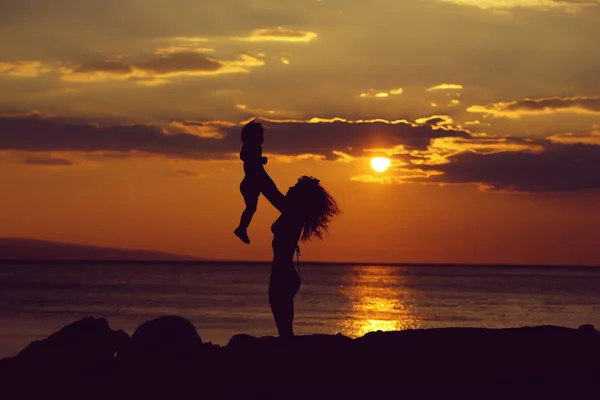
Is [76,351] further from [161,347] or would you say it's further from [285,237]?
[285,237]

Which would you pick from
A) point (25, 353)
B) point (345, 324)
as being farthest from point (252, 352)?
point (345, 324)

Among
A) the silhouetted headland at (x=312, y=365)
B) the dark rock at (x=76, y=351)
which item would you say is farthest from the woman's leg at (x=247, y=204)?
the dark rock at (x=76, y=351)

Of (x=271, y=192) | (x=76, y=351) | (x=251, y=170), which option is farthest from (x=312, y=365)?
(x=76, y=351)

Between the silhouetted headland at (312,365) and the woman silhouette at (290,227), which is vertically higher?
the woman silhouette at (290,227)

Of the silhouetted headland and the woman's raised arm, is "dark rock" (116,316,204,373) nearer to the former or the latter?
the silhouetted headland

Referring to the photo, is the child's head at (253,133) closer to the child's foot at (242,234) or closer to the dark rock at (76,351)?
the child's foot at (242,234)

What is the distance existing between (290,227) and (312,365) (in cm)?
215

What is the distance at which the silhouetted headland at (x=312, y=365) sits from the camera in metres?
13.0

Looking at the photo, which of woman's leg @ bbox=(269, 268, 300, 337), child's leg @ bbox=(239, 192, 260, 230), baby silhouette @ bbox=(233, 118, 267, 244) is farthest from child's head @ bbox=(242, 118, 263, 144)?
woman's leg @ bbox=(269, 268, 300, 337)

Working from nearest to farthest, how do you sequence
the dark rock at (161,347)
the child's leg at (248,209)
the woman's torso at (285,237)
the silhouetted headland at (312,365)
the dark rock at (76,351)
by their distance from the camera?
1. the silhouetted headland at (312,365)
2. the child's leg at (248,209)
3. the dark rock at (161,347)
4. the woman's torso at (285,237)
5. the dark rock at (76,351)

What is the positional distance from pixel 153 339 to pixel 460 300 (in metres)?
75.5

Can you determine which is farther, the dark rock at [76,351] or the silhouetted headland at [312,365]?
the dark rock at [76,351]

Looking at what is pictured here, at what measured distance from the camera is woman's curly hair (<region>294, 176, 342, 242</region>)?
14.9 meters

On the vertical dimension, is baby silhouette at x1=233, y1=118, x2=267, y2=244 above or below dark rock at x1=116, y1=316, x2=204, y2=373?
above
